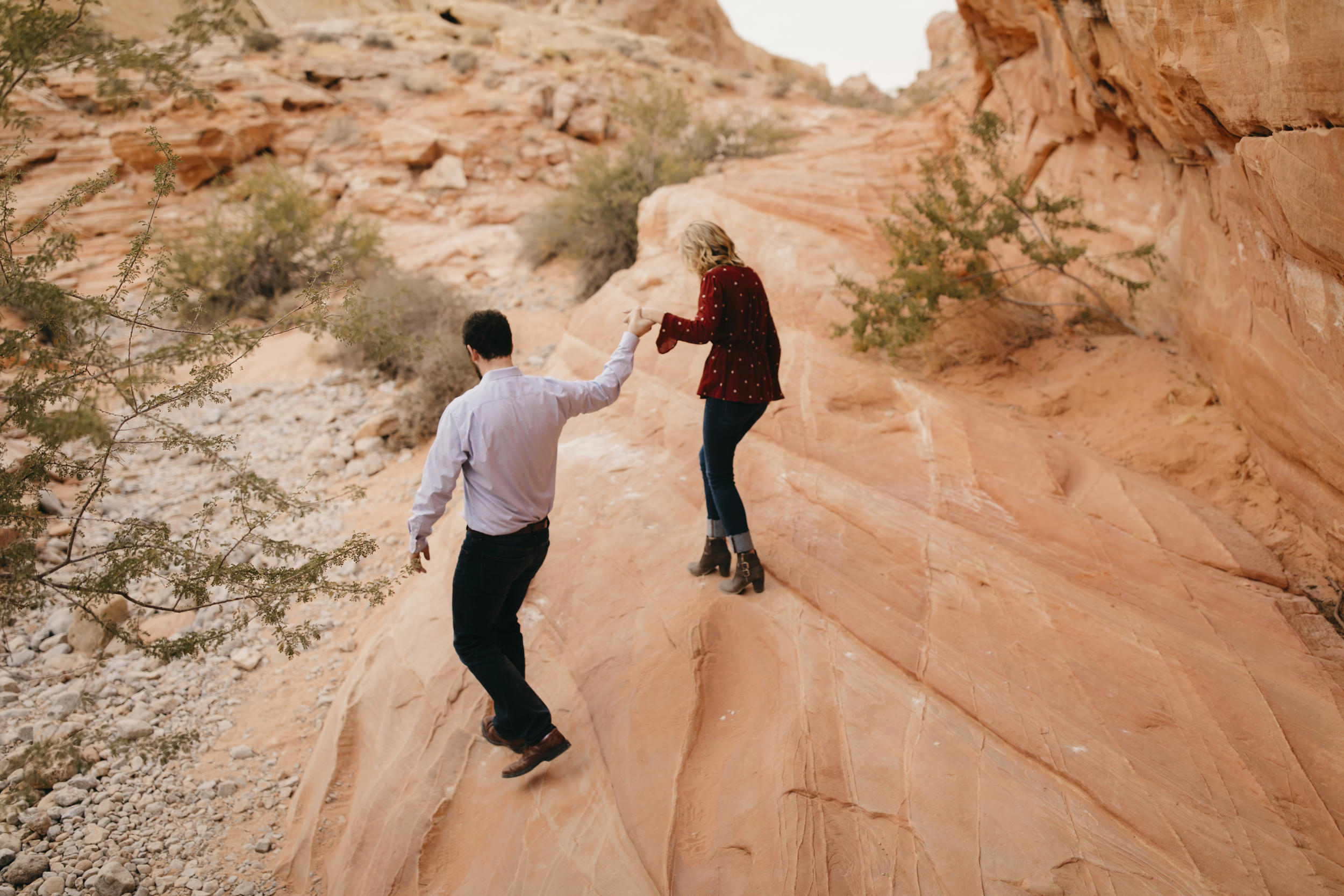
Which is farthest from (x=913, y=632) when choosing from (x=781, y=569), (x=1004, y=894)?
(x=1004, y=894)

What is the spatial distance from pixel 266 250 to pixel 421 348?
6.13 meters

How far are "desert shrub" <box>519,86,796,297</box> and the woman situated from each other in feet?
18.4

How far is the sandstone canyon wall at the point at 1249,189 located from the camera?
2904 mm

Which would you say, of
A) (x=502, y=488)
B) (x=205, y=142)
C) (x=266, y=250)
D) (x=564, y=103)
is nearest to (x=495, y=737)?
(x=502, y=488)

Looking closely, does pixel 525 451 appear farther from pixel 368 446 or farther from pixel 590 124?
pixel 590 124

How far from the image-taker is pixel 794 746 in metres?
2.80

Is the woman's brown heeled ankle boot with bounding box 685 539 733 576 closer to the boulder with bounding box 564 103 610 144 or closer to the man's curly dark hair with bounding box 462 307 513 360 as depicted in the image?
the man's curly dark hair with bounding box 462 307 513 360

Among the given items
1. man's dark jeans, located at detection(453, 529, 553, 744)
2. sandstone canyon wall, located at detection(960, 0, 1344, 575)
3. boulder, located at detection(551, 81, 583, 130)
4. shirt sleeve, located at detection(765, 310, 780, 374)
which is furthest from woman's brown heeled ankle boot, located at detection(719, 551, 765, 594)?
boulder, located at detection(551, 81, 583, 130)

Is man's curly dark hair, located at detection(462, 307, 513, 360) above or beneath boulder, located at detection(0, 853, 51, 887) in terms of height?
above

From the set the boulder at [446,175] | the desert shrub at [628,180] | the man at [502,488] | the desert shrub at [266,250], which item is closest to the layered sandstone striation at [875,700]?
the man at [502,488]

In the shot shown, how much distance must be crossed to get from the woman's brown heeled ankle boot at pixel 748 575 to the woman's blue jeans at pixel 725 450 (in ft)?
0.45

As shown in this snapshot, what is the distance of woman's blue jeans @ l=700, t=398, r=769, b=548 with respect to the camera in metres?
3.30

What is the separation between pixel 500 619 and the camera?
3053 mm

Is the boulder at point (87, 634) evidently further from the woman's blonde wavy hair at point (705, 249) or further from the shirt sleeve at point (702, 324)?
the woman's blonde wavy hair at point (705, 249)
